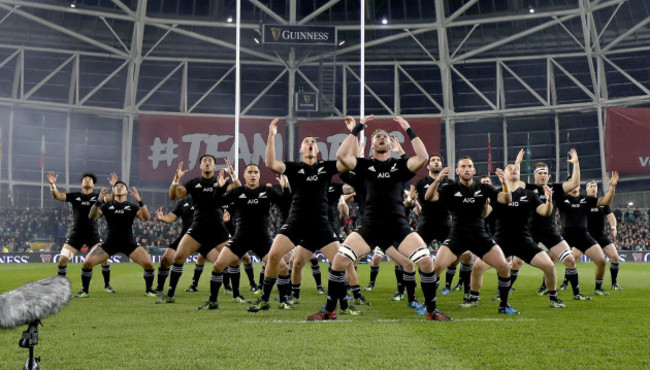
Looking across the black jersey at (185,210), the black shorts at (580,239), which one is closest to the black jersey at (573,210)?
the black shorts at (580,239)

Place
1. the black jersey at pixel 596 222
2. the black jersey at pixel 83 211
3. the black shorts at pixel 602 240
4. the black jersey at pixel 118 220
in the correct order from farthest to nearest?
the black jersey at pixel 596 222 < the black shorts at pixel 602 240 < the black jersey at pixel 83 211 < the black jersey at pixel 118 220

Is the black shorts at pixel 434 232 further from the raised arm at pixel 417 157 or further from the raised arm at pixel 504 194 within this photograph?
the raised arm at pixel 417 157

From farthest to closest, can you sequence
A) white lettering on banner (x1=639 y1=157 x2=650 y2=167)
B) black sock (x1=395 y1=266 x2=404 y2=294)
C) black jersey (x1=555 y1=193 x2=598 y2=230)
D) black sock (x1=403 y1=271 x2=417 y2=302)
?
white lettering on banner (x1=639 y1=157 x2=650 y2=167) → black jersey (x1=555 y1=193 x2=598 y2=230) → black sock (x1=395 y1=266 x2=404 y2=294) → black sock (x1=403 y1=271 x2=417 y2=302)

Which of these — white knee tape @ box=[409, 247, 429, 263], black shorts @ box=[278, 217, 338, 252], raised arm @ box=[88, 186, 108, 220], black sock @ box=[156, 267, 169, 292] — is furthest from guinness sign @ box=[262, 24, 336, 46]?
white knee tape @ box=[409, 247, 429, 263]

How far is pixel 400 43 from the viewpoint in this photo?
128 ft

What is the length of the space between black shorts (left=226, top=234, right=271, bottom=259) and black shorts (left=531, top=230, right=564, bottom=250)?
4848 millimetres

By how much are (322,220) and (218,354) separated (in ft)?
11.5

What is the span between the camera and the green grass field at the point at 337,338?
5785 millimetres

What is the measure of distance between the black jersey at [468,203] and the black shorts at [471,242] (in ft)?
0.20

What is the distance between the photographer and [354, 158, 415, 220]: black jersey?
27.9 feet

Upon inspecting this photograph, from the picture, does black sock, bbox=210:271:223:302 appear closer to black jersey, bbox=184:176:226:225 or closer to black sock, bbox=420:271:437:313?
black jersey, bbox=184:176:226:225

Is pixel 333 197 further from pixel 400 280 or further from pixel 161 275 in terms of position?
pixel 161 275

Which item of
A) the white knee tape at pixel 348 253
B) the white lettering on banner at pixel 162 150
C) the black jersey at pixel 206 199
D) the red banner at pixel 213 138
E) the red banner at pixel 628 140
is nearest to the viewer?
the white knee tape at pixel 348 253

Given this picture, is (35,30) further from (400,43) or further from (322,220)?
(322,220)
